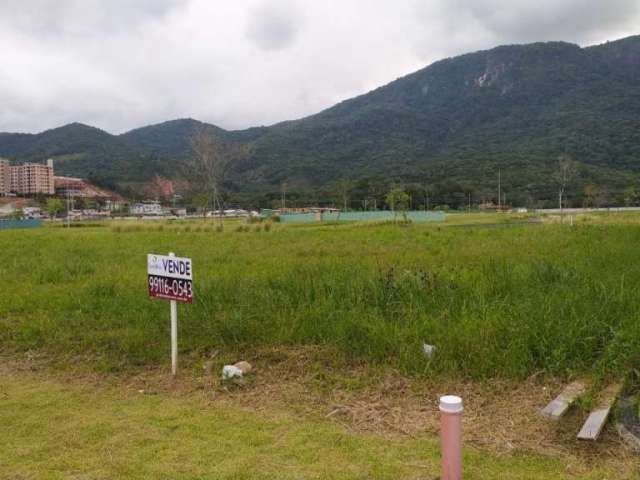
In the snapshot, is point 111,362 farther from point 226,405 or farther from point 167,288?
point 226,405

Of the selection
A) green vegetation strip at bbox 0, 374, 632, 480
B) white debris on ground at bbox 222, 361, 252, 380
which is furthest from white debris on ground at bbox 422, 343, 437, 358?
white debris on ground at bbox 222, 361, 252, 380

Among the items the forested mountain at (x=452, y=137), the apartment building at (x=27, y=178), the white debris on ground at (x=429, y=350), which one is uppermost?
the forested mountain at (x=452, y=137)

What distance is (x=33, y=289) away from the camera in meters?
7.91

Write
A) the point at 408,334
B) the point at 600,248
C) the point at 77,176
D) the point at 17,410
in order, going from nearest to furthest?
the point at 17,410 → the point at 408,334 → the point at 600,248 → the point at 77,176

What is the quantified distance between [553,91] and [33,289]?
125 meters

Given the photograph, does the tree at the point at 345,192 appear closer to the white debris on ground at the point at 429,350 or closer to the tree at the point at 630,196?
the tree at the point at 630,196

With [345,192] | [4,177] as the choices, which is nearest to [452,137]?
[345,192]

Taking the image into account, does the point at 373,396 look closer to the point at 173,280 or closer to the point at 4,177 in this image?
the point at 173,280

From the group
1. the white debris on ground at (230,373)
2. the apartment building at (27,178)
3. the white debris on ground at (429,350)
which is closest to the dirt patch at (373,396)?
the white debris on ground at (230,373)

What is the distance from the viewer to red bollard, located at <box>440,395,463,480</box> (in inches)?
86.2

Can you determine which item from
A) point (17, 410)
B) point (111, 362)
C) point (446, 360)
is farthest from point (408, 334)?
point (17, 410)

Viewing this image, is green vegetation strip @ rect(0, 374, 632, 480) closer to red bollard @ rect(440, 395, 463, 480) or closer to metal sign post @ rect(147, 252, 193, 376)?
red bollard @ rect(440, 395, 463, 480)

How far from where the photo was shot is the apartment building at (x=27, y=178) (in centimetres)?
9106

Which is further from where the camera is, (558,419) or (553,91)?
(553,91)
